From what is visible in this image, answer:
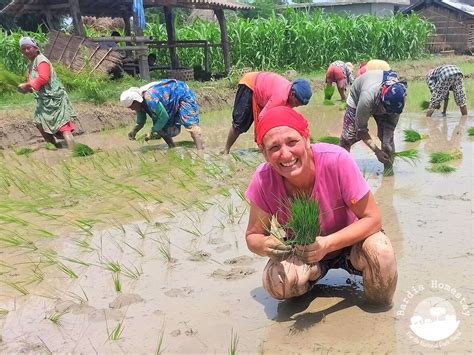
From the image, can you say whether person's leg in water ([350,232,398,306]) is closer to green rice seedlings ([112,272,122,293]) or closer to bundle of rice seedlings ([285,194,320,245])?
bundle of rice seedlings ([285,194,320,245])

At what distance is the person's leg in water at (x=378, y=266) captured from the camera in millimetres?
2141

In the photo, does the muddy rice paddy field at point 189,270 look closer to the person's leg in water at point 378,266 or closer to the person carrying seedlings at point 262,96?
the person's leg in water at point 378,266

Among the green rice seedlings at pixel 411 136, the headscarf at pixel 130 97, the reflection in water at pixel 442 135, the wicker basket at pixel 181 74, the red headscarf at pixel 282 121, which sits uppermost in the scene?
the red headscarf at pixel 282 121

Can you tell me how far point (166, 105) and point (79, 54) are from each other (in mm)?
5041

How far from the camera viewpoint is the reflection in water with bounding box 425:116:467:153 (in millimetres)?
5910

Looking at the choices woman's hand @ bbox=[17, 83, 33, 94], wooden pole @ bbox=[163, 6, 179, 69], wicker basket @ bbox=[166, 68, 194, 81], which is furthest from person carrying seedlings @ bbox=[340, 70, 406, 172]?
wooden pole @ bbox=[163, 6, 179, 69]

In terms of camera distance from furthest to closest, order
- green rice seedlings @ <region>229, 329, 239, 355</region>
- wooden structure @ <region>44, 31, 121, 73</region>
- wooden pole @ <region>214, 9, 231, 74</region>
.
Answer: wooden pole @ <region>214, 9, 231, 74</region>
wooden structure @ <region>44, 31, 121, 73</region>
green rice seedlings @ <region>229, 329, 239, 355</region>

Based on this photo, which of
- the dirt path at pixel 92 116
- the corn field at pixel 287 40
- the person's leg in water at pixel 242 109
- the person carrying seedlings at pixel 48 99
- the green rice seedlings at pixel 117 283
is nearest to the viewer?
the green rice seedlings at pixel 117 283

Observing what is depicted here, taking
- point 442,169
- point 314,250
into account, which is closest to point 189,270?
point 314,250

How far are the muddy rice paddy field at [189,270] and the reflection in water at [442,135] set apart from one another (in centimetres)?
86

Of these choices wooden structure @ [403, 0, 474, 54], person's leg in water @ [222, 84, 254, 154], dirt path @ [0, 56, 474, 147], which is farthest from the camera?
wooden structure @ [403, 0, 474, 54]

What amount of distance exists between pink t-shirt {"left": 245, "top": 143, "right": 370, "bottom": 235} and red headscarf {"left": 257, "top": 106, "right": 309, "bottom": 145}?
0.51 ft

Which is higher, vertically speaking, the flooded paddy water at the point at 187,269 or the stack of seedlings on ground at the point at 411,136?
the flooded paddy water at the point at 187,269

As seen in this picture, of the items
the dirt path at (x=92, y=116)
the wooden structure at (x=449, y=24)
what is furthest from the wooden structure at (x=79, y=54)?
the wooden structure at (x=449, y=24)
